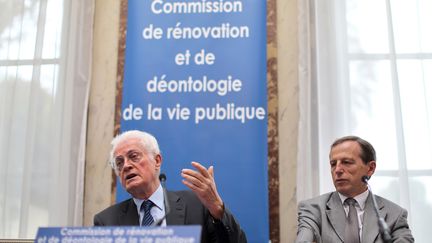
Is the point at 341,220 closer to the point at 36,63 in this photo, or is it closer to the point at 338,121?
the point at 338,121

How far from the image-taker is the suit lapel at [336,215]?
274 cm

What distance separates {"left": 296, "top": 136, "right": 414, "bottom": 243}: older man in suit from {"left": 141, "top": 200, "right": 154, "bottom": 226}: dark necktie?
29.1 inches

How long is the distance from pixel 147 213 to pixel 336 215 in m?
0.96

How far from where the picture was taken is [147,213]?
281cm

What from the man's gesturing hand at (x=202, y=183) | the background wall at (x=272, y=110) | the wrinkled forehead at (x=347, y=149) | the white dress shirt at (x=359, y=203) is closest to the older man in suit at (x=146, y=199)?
the man's gesturing hand at (x=202, y=183)

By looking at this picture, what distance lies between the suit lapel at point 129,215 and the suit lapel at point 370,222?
1.13 m

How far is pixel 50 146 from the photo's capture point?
3742mm

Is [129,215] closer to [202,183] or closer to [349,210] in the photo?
[202,183]

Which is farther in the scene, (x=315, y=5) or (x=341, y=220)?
(x=315, y=5)

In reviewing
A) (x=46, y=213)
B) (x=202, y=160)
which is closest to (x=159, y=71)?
(x=202, y=160)

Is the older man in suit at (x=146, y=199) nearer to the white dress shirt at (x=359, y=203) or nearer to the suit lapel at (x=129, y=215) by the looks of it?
the suit lapel at (x=129, y=215)

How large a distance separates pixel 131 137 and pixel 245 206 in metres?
0.96

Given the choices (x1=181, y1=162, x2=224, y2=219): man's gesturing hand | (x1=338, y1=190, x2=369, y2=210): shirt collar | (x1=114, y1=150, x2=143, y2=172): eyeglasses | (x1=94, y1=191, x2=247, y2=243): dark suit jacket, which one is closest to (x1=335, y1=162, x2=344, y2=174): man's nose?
(x1=338, y1=190, x2=369, y2=210): shirt collar

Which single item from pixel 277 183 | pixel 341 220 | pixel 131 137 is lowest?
pixel 341 220
